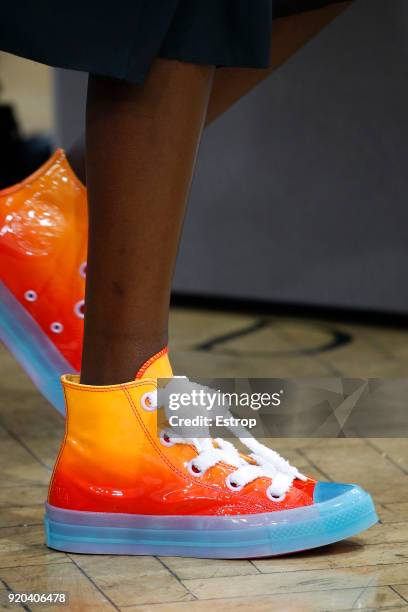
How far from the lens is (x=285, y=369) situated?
1.60 metres

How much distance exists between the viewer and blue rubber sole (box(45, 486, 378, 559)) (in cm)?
92

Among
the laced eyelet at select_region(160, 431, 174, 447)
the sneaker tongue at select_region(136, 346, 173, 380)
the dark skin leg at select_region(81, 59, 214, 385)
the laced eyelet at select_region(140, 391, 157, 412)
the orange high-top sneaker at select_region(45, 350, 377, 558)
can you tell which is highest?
the dark skin leg at select_region(81, 59, 214, 385)

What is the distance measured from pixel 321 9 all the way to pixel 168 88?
394 mm

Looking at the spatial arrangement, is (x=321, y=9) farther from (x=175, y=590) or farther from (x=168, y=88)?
(x=175, y=590)

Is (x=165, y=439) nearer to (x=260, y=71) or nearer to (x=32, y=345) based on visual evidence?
(x=32, y=345)

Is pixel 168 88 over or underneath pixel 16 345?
over

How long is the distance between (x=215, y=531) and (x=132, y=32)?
412 mm

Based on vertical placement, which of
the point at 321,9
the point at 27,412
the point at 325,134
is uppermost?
the point at 321,9

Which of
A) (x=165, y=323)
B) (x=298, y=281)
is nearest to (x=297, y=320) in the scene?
(x=298, y=281)

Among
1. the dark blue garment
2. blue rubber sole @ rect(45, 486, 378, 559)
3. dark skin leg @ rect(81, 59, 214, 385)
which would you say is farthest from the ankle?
the dark blue garment

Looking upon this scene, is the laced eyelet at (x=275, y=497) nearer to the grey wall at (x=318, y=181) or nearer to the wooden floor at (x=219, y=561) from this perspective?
the wooden floor at (x=219, y=561)

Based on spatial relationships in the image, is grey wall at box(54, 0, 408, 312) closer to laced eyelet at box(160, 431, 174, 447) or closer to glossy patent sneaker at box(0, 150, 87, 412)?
glossy patent sneaker at box(0, 150, 87, 412)

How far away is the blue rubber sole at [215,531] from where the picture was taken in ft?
3.03

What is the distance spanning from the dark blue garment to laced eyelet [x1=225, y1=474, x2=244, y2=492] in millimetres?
342
